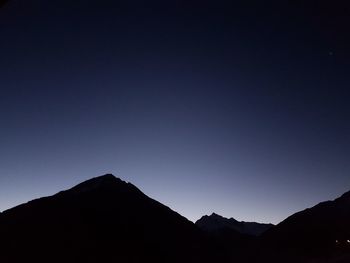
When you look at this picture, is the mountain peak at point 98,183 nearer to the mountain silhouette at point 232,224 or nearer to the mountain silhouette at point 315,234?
the mountain silhouette at point 315,234

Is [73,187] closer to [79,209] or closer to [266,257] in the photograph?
[79,209]

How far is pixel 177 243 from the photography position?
95000mm

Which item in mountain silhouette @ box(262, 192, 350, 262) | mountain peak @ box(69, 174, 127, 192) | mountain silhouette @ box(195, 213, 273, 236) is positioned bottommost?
mountain silhouette @ box(262, 192, 350, 262)

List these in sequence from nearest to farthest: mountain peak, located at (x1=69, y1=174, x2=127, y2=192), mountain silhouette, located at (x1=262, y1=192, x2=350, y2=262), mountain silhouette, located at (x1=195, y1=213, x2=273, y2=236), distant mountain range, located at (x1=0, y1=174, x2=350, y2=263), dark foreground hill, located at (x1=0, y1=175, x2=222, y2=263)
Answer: dark foreground hill, located at (x1=0, y1=175, x2=222, y2=263) < distant mountain range, located at (x1=0, y1=174, x2=350, y2=263) < mountain silhouette, located at (x1=262, y1=192, x2=350, y2=262) < mountain peak, located at (x1=69, y1=174, x2=127, y2=192) < mountain silhouette, located at (x1=195, y1=213, x2=273, y2=236)

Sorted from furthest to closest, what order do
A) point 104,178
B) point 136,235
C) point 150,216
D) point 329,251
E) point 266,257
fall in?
point 104,178 → point 150,216 → point 266,257 → point 136,235 → point 329,251

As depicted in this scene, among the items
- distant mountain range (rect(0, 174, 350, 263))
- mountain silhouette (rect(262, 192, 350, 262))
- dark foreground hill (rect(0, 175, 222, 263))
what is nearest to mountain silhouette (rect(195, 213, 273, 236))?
distant mountain range (rect(0, 174, 350, 263))

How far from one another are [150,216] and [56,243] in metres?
33.7

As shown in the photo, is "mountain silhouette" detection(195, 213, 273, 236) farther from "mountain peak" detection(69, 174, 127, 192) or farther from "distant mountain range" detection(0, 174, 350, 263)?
"mountain peak" detection(69, 174, 127, 192)

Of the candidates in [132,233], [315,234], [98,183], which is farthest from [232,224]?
[132,233]

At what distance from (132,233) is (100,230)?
8.14 meters

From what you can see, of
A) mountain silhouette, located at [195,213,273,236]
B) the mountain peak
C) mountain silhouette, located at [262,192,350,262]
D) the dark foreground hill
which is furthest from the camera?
mountain silhouette, located at [195,213,273,236]

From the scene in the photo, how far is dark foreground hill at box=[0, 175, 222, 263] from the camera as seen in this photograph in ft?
228

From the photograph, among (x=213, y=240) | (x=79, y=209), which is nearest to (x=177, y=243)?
(x=213, y=240)

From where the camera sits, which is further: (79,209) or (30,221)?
(79,209)
